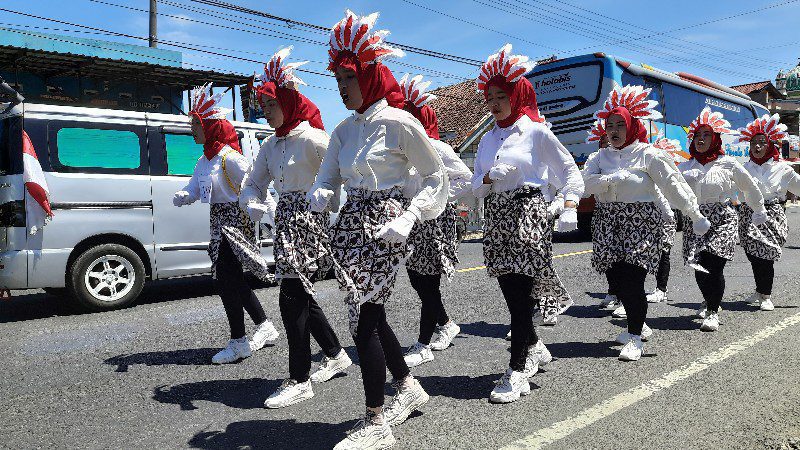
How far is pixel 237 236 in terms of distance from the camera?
4.58m

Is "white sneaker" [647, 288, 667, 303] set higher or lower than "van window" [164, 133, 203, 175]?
lower

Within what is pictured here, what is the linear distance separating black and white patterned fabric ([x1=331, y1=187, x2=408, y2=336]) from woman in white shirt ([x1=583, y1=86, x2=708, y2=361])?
7.42 feet

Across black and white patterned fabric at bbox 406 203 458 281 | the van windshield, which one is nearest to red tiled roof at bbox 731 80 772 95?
the van windshield

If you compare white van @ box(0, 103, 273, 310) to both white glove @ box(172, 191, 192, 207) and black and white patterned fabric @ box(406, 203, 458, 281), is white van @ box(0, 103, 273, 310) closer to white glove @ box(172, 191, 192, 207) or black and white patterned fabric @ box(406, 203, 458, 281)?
Result: white glove @ box(172, 191, 192, 207)

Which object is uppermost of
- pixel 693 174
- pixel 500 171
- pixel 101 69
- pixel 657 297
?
pixel 101 69

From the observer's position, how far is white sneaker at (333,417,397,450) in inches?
113

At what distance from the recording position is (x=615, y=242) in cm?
468

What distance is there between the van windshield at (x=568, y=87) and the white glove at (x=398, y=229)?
492 inches

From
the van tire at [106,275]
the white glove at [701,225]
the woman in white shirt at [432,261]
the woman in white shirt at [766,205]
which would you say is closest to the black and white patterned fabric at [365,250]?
the woman in white shirt at [432,261]

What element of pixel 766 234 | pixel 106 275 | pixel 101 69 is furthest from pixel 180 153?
pixel 101 69

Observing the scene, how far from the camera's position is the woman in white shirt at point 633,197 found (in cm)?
457

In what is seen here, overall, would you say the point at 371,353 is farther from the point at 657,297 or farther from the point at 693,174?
the point at 657,297

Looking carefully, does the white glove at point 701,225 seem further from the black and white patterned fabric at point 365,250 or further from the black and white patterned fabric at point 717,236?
the black and white patterned fabric at point 365,250

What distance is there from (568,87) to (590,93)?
654 millimetres
